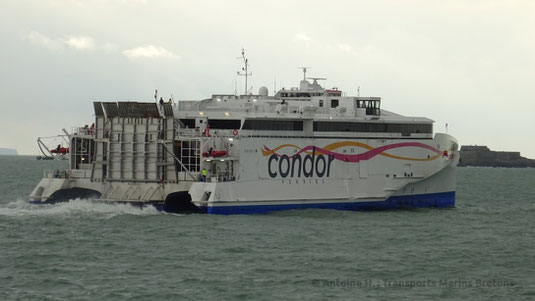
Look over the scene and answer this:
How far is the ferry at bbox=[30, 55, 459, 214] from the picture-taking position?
43281 mm

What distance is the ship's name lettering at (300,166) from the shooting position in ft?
145

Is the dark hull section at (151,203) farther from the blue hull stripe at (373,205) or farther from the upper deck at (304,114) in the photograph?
the upper deck at (304,114)

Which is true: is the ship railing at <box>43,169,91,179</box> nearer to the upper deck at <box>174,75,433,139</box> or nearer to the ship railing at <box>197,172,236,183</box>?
the upper deck at <box>174,75,433,139</box>

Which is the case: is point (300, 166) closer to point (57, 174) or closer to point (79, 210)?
point (79, 210)

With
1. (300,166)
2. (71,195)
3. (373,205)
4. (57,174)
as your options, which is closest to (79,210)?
(71,195)

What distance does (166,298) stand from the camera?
25.0m

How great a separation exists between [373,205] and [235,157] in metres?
9.22

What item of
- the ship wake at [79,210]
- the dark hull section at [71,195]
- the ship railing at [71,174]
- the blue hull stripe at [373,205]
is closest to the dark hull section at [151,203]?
the dark hull section at [71,195]

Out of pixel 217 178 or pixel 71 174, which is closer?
pixel 217 178

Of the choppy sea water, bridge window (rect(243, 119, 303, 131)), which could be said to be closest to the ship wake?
the choppy sea water

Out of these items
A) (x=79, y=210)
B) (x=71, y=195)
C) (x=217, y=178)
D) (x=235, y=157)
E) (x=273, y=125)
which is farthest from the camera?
(x=71, y=195)

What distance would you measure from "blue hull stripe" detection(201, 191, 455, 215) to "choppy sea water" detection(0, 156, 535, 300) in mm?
654

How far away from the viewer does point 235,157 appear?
43.2m

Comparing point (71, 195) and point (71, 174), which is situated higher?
point (71, 174)
